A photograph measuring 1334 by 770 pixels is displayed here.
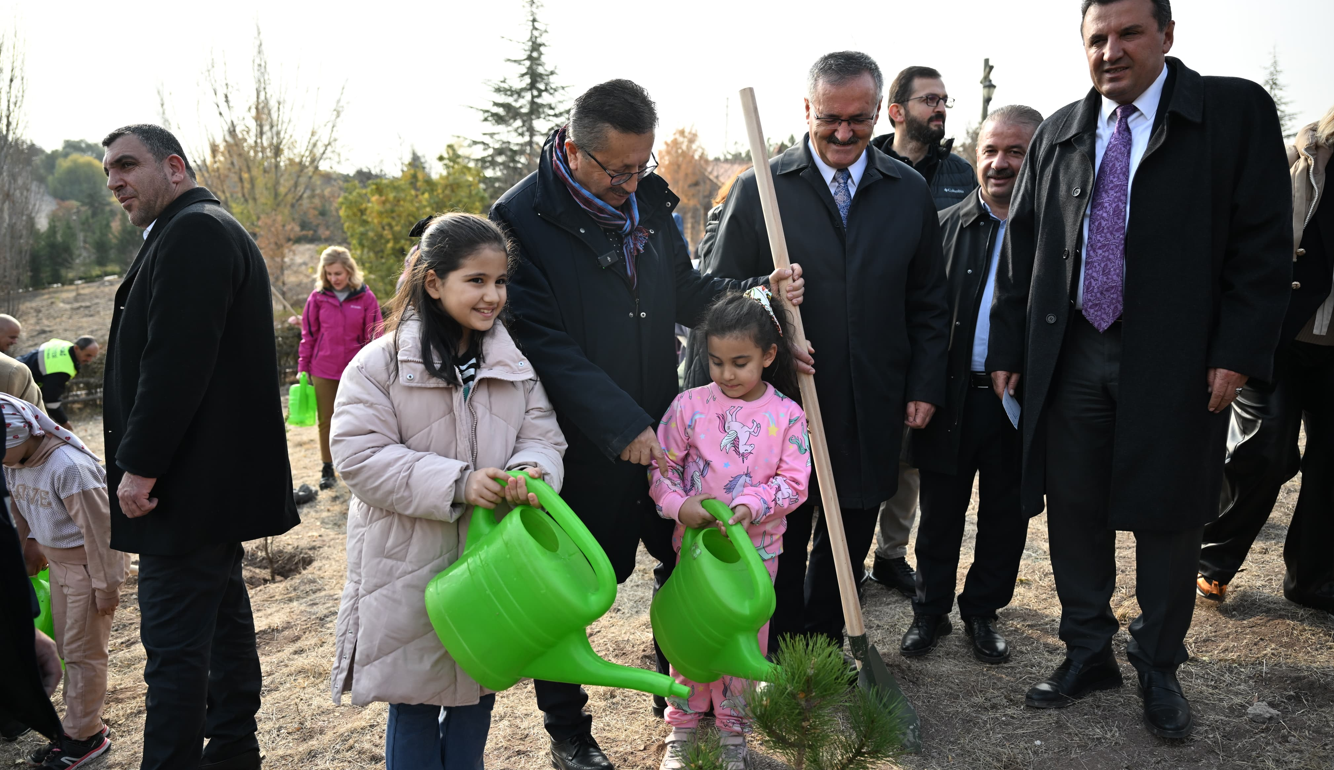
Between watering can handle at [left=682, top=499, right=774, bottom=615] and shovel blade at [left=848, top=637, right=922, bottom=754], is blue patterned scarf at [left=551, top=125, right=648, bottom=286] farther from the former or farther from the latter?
shovel blade at [left=848, top=637, right=922, bottom=754]

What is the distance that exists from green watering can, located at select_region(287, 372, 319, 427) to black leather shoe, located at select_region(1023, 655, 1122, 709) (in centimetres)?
569

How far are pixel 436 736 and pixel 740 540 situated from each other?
0.91 m

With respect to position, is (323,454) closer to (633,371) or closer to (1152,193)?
Answer: (633,371)

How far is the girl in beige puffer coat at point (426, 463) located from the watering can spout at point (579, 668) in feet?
1.02

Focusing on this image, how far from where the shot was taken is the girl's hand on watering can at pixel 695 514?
223cm

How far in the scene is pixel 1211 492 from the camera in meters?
2.57

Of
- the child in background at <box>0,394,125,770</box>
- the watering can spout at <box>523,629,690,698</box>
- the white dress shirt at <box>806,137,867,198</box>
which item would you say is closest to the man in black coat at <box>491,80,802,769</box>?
the white dress shirt at <box>806,137,867,198</box>

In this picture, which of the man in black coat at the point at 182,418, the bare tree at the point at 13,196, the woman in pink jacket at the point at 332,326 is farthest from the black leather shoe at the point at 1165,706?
the bare tree at the point at 13,196

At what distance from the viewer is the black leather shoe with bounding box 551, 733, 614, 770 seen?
8.16 feet

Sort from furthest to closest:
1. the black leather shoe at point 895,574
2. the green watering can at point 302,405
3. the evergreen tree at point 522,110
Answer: the evergreen tree at point 522,110, the green watering can at point 302,405, the black leather shoe at point 895,574

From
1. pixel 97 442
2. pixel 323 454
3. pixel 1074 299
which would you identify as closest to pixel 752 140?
pixel 1074 299

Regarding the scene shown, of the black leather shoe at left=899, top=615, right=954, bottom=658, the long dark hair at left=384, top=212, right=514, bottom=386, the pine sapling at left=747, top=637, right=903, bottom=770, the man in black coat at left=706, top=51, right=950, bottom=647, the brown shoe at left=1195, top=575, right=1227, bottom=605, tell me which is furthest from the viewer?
the brown shoe at left=1195, top=575, right=1227, bottom=605

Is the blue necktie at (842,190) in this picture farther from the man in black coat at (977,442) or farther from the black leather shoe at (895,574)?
the black leather shoe at (895,574)

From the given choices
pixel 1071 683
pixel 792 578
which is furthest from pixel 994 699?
pixel 792 578
